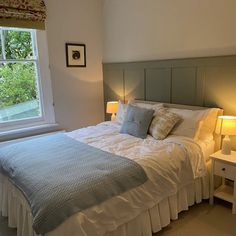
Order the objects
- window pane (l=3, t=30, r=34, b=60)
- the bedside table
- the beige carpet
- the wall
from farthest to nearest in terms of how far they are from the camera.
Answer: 1. the wall
2. window pane (l=3, t=30, r=34, b=60)
3. the bedside table
4. the beige carpet

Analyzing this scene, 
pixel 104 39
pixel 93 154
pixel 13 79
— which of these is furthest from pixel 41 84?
pixel 93 154

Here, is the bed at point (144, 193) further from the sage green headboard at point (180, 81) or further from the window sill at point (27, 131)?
the window sill at point (27, 131)

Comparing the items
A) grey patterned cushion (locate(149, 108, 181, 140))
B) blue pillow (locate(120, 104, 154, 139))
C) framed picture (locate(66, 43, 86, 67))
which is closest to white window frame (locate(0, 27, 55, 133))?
framed picture (locate(66, 43, 86, 67))

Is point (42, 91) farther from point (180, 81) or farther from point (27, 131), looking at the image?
point (180, 81)

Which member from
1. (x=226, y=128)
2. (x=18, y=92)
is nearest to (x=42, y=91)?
(x=18, y=92)

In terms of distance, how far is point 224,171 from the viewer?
2.26 meters

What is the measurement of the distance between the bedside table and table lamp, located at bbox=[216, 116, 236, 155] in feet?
0.24

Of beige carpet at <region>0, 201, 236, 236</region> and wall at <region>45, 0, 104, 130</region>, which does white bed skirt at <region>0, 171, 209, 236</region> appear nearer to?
beige carpet at <region>0, 201, 236, 236</region>

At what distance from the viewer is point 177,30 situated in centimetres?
286

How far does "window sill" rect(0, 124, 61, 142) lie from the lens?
3052 millimetres

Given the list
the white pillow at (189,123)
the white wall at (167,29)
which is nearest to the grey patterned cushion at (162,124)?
the white pillow at (189,123)

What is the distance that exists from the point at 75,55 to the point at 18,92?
1047 millimetres

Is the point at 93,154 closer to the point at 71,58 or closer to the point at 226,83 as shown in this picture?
the point at 226,83

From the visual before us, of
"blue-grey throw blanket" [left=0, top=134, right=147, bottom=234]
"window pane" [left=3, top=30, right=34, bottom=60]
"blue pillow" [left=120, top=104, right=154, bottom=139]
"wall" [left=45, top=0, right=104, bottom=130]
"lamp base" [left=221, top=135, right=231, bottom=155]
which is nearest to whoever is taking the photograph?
"blue-grey throw blanket" [left=0, top=134, right=147, bottom=234]
